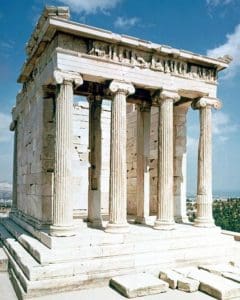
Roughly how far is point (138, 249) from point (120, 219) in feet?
4.14

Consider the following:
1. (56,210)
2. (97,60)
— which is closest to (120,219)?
(56,210)

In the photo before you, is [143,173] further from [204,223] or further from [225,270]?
[225,270]

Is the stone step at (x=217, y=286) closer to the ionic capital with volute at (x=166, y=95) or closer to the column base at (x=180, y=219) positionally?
the column base at (x=180, y=219)

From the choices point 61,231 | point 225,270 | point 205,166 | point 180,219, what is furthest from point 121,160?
point 180,219

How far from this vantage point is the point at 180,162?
17422 millimetres

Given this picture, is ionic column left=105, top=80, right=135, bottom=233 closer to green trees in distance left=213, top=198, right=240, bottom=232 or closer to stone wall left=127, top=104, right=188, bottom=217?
stone wall left=127, top=104, right=188, bottom=217

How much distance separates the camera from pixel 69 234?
11867 millimetres

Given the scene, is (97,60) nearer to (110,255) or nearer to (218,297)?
(110,255)

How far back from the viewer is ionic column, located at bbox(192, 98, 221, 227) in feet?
50.0

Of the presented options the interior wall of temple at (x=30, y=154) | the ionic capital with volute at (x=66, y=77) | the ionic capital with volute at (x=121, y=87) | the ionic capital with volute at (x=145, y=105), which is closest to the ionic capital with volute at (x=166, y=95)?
the ionic capital with volute at (x=121, y=87)

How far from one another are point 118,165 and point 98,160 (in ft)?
9.16

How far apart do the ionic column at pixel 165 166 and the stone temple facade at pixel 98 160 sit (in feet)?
0.13

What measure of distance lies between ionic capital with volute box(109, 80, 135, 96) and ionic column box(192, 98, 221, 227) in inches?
151

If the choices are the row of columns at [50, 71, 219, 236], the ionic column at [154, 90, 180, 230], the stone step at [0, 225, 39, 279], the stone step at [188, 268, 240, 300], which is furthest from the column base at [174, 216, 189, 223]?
the stone step at [0, 225, 39, 279]
